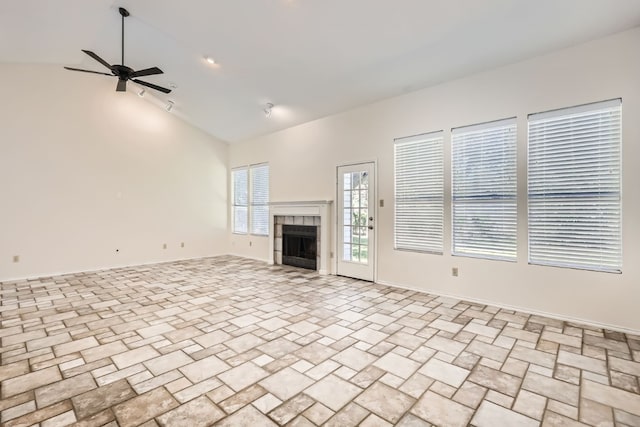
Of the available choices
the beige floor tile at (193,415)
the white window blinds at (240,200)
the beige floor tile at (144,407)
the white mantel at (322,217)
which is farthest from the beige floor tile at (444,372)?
the white window blinds at (240,200)

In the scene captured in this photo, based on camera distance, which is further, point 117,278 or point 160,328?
point 117,278

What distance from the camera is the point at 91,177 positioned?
6.02 metres

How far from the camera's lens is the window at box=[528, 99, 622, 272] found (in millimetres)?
3152

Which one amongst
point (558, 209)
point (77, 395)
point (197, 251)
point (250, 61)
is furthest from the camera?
point (197, 251)

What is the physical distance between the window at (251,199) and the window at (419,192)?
3421 mm

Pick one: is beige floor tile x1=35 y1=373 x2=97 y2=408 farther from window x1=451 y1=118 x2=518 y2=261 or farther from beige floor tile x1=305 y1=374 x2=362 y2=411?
window x1=451 y1=118 x2=518 y2=261

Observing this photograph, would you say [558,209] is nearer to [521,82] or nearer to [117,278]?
[521,82]

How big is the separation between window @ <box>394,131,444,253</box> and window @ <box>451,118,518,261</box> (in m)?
0.22

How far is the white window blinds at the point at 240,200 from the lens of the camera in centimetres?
788

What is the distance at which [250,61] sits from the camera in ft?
14.8

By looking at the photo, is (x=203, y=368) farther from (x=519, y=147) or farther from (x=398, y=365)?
(x=519, y=147)

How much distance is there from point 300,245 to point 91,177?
4.28m

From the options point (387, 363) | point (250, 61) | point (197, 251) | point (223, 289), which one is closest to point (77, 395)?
point (387, 363)

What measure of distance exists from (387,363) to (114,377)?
6.71 ft
